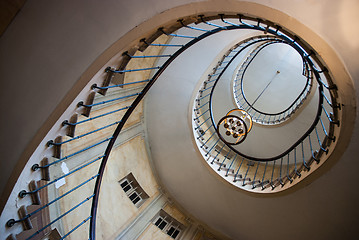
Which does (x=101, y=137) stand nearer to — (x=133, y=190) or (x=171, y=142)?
(x=133, y=190)

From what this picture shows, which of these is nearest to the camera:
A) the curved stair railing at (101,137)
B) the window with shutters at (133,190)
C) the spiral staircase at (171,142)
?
the curved stair railing at (101,137)

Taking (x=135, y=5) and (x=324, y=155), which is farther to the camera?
(x=324, y=155)

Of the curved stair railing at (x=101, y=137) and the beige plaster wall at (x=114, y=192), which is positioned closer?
the curved stair railing at (x=101, y=137)

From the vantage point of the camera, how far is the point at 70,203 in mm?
5066

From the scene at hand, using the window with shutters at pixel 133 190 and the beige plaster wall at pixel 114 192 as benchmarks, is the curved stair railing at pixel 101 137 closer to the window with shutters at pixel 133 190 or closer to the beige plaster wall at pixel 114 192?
the beige plaster wall at pixel 114 192

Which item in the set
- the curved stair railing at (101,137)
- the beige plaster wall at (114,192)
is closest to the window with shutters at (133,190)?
the beige plaster wall at (114,192)

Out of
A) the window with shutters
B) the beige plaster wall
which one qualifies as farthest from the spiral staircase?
the window with shutters

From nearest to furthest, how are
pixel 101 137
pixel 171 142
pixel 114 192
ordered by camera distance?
pixel 101 137 < pixel 114 192 < pixel 171 142

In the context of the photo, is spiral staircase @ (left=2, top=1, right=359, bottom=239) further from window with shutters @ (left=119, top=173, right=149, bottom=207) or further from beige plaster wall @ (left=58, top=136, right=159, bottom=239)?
window with shutters @ (left=119, top=173, right=149, bottom=207)

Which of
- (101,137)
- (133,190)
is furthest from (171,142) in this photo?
(101,137)

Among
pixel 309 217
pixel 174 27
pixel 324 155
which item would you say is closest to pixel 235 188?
pixel 309 217

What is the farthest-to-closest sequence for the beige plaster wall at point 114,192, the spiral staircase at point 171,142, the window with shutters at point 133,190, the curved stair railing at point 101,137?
the window with shutters at point 133,190
the beige plaster wall at point 114,192
the spiral staircase at point 171,142
the curved stair railing at point 101,137

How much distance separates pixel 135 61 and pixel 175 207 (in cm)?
468

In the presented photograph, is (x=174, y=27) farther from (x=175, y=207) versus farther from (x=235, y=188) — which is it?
(x=175, y=207)
